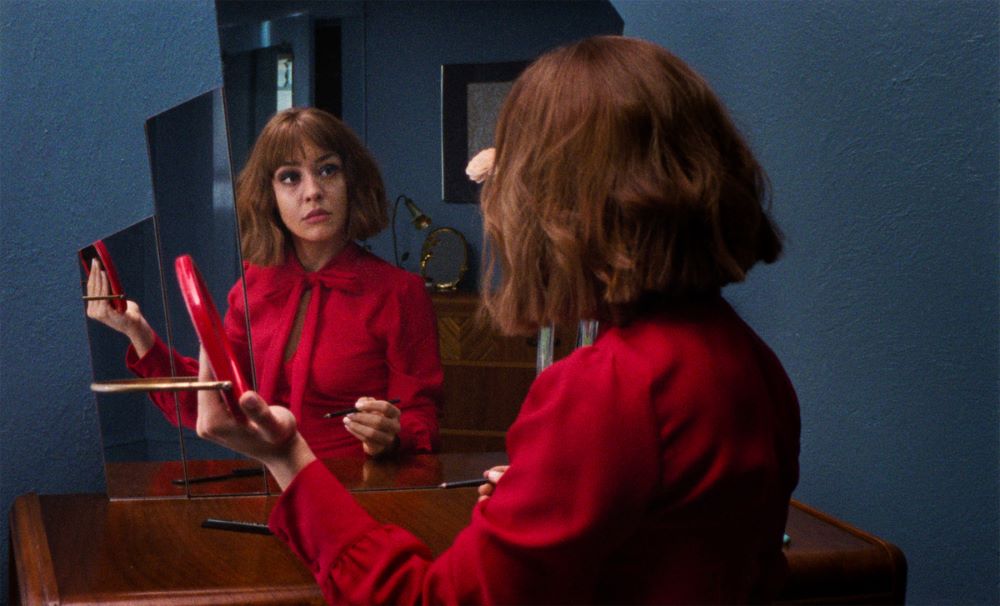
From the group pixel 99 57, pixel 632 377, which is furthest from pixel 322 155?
pixel 632 377

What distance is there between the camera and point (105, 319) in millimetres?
1270

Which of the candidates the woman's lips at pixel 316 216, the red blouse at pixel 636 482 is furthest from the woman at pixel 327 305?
the red blouse at pixel 636 482

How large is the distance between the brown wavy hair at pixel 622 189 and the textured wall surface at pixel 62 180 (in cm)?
77

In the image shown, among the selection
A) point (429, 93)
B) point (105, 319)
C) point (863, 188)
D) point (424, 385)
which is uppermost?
point (429, 93)

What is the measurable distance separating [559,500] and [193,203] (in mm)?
675

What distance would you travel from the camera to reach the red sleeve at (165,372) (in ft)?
3.74

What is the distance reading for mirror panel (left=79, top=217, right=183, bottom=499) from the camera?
1.20 metres

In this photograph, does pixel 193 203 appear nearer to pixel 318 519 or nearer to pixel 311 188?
pixel 311 188

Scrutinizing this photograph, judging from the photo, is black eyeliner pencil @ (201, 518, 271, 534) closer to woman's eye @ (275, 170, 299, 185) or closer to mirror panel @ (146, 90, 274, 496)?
mirror panel @ (146, 90, 274, 496)

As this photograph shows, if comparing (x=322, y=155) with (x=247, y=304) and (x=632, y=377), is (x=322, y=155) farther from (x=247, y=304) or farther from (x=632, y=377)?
(x=632, y=377)

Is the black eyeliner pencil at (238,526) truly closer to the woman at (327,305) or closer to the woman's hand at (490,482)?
the woman at (327,305)

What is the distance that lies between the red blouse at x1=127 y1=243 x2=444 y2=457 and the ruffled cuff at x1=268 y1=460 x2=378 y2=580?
0.46m

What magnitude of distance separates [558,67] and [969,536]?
0.78 metres

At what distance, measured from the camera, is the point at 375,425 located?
1414 millimetres
